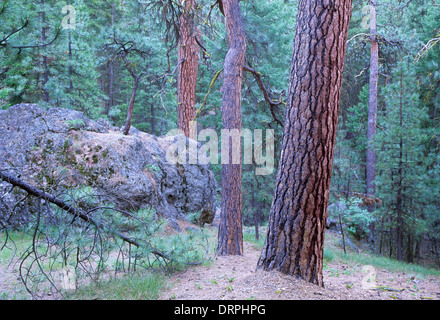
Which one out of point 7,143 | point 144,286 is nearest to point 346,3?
point 144,286

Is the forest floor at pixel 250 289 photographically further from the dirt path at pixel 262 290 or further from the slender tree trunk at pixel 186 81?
the slender tree trunk at pixel 186 81

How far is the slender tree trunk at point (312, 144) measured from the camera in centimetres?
331

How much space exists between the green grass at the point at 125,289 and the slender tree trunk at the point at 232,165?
Result: 2.73 meters

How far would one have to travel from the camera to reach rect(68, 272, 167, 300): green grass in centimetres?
320

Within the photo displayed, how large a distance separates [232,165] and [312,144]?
3178 millimetres

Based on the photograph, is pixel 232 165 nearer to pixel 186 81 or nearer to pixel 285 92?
pixel 285 92

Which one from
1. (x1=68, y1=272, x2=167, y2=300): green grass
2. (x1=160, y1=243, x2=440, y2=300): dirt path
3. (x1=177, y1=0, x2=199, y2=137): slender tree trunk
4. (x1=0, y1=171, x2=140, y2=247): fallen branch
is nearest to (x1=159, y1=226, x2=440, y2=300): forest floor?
(x1=160, y1=243, x2=440, y2=300): dirt path

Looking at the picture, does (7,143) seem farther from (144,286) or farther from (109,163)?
(144,286)

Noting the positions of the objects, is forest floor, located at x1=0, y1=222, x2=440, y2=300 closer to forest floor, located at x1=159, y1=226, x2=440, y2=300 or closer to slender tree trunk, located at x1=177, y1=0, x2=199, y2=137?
forest floor, located at x1=159, y1=226, x2=440, y2=300

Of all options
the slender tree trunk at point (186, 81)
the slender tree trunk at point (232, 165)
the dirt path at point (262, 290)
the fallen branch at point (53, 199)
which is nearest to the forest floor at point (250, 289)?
the dirt path at point (262, 290)

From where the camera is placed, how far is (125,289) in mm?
3361

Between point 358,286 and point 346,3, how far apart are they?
3247mm

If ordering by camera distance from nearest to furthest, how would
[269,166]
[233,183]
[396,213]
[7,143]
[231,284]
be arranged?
1. [231,284]
2. [233,183]
3. [7,143]
4. [396,213]
5. [269,166]

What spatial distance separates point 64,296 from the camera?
3.29 meters
